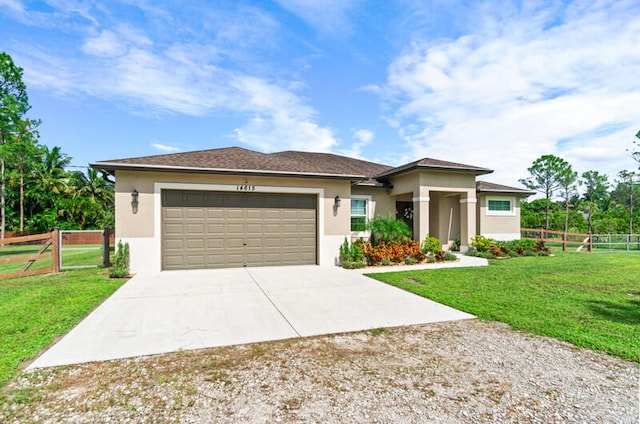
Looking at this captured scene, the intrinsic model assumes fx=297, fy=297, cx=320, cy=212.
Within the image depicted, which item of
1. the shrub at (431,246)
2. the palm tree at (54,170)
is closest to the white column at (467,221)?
the shrub at (431,246)

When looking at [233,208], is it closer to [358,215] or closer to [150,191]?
[150,191]

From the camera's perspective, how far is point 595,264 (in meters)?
10.6

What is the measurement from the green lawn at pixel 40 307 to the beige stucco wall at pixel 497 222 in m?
15.5

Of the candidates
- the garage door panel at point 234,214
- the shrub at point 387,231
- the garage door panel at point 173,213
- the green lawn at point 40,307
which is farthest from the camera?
the shrub at point 387,231

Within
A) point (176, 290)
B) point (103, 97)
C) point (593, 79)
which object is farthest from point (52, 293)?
point (593, 79)

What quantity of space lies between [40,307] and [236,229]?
5.09 meters

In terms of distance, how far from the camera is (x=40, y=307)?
536cm

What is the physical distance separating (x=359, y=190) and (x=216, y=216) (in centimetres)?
646

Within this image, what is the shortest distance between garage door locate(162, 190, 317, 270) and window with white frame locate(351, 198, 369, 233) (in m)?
2.95

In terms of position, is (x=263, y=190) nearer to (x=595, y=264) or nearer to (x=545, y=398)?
(x=545, y=398)

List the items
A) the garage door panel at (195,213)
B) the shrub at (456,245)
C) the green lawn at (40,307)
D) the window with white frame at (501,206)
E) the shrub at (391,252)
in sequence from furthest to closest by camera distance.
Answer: the window with white frame at (501,206) < the shrub at (456,245) < the shrub at (391,252) < the garage door panel at (195,213) < the green lawn at (40,307)

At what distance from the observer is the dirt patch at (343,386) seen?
2.44 m

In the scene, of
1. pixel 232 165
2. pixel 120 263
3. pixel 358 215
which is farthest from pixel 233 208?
pixel 358 215

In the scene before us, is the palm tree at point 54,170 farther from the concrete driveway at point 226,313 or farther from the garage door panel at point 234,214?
the concrete driveway at point 226,313
